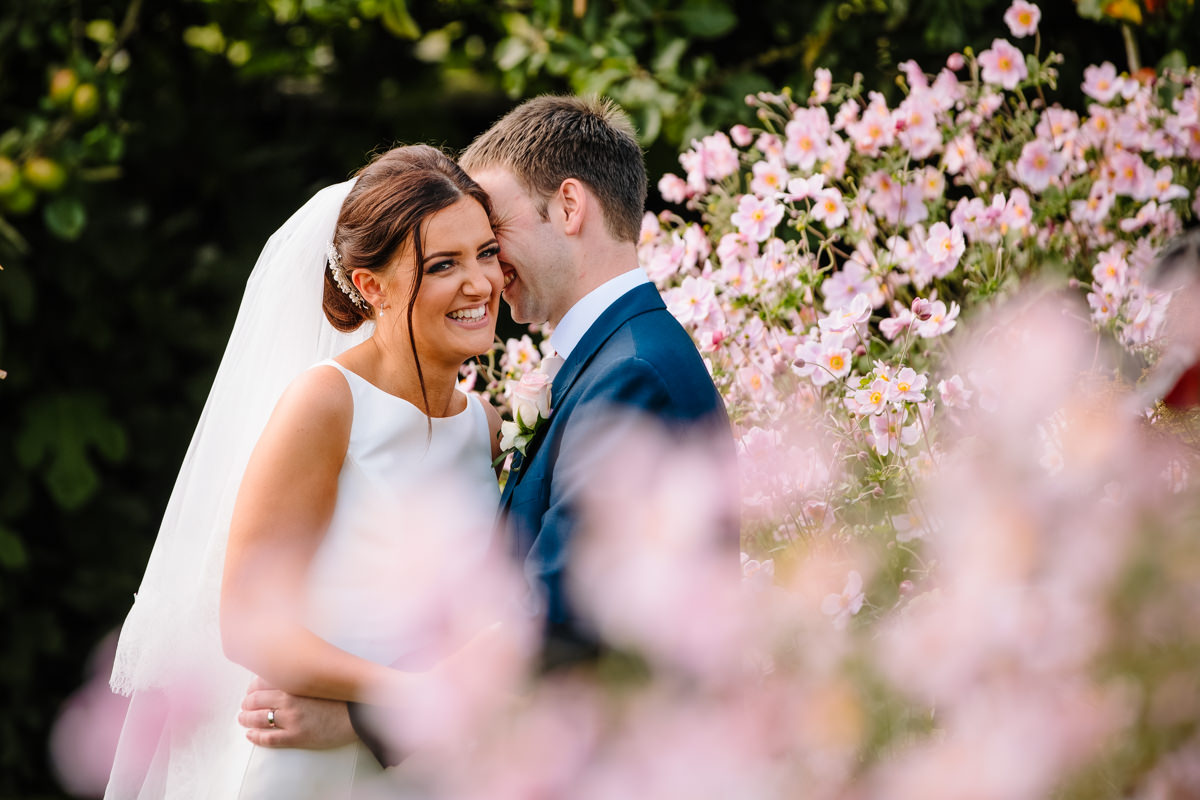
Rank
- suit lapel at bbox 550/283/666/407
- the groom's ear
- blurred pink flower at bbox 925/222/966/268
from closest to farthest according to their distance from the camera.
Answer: suit lapel at bbox 550/283/666/407 < the groom's ear < blurred pink flower at bbox 925/222/966/268

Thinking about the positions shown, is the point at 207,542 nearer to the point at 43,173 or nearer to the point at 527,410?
the point at 527,410

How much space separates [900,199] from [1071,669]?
6.56ft

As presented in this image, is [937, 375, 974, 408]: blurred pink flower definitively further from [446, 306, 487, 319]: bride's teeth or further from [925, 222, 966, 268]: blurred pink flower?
[446, 306, 487, 319]: bride's teeth

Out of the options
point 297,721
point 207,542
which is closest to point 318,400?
point 207,542

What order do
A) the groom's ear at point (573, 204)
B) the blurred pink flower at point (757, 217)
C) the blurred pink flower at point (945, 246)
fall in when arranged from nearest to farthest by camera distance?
the groom's ear at point (573, 204), the blurred pink flower at point (945, 246), the blurred pink flower at point (757, 217)

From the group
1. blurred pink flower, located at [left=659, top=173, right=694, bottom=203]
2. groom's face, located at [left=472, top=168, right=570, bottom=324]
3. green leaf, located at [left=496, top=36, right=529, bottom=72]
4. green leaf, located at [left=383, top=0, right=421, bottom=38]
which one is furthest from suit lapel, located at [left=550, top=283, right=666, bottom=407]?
green leaf, located at [left=383, top=0, right=421, bottom=38]

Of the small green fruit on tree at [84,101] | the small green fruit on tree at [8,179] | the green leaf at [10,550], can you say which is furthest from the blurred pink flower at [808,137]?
the green leaf at [10,550]

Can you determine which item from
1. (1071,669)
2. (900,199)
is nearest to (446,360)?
(900,199)

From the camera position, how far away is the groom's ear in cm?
199

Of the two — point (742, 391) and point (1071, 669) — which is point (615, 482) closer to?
point (1071, 669)

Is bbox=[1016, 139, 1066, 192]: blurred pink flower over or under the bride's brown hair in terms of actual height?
over

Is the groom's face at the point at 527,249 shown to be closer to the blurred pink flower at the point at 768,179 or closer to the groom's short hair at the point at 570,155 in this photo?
the groom's short hair at the point at 570,155

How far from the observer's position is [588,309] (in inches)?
77.7

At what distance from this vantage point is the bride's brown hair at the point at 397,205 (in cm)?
194
